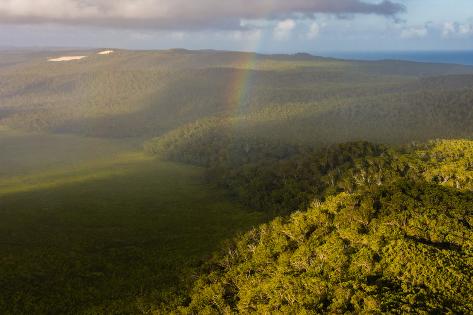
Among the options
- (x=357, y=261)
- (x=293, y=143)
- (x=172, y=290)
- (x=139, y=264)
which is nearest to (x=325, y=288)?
(x=357, y=261)

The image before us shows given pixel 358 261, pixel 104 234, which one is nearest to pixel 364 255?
pixel 358 261

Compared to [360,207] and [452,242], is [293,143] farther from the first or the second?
[452,242]

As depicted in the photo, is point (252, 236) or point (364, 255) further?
point (252, 236)

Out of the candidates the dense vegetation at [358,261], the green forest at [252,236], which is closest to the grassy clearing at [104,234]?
the green forest at [252,236]

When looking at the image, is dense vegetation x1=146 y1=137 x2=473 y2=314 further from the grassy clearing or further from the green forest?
the grassy clearing

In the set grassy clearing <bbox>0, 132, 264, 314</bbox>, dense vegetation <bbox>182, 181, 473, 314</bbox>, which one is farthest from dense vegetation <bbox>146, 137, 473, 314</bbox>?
grassy clearing <bbox>0, 132, 264, 314</bbox>

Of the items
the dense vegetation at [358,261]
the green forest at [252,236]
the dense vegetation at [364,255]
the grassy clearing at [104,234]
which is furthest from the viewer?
the grassy clearing at [104,234]

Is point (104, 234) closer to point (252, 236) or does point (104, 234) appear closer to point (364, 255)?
point (252, 236)

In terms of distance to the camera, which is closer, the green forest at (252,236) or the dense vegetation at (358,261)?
the dense vegetation at (358,261)

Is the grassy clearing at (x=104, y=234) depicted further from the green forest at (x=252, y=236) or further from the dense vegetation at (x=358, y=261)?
the dense vegetation at (x=358, y=261)
